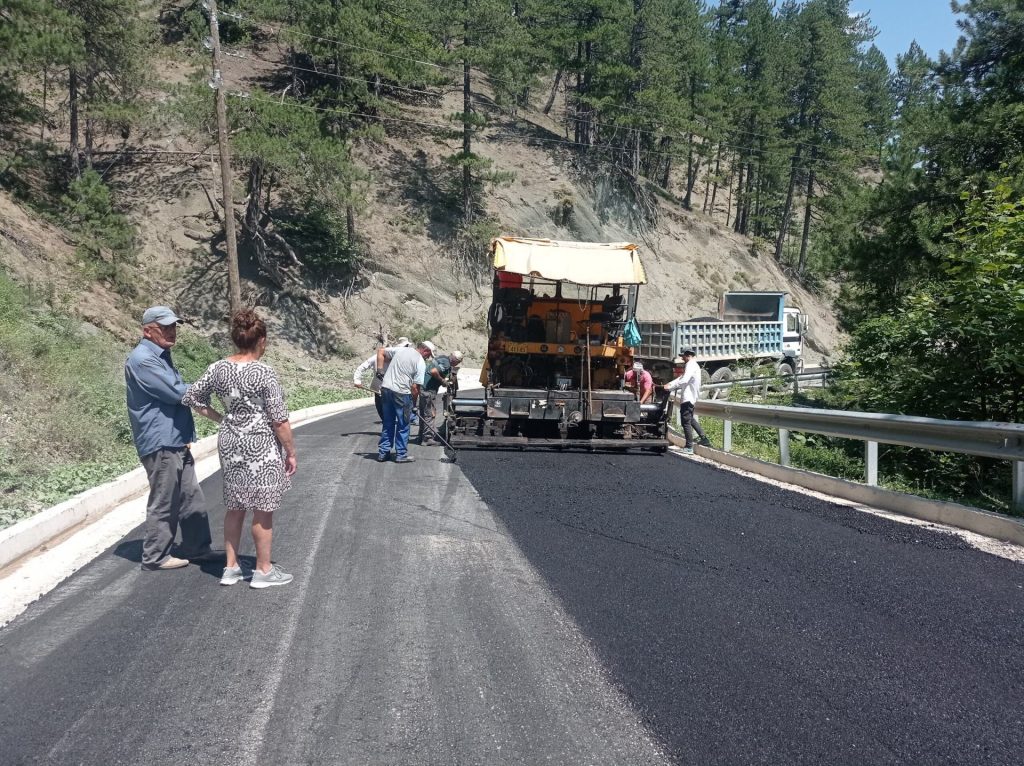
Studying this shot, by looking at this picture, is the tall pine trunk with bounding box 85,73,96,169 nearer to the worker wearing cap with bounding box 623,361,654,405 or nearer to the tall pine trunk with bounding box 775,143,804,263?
the worker wearing cap with bounding box 623,361,654,405

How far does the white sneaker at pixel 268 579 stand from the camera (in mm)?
5246

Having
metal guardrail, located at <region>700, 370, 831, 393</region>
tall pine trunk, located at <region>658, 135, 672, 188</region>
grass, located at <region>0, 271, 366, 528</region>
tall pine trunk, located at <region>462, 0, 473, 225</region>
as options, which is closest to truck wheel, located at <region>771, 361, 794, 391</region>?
metal guardrail, located at <region>700, 370, 831, 393</region>

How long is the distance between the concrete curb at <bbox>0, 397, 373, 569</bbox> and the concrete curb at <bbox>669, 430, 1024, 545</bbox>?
24.0ft

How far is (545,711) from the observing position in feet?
11.7

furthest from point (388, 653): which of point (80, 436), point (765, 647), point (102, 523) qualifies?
point (80, 436)

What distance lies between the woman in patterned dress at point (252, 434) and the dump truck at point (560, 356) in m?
6.97

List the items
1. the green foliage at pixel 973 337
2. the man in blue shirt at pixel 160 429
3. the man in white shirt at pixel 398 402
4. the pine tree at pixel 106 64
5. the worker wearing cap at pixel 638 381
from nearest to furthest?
the man in blue shirt at pixel 160 429 → the green foliage at pixel 973 337 → the man in white shirt at pixel 398 402 → the worker wearing cap at pixel 638 381 → the pine tree at pixel 106 64

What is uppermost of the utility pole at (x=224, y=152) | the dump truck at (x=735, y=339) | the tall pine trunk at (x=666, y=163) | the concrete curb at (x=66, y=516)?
the tall pine trunk at (x=666, y=163)

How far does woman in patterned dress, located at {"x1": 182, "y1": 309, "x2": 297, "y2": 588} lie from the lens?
5.12 meters

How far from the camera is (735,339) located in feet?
84.0

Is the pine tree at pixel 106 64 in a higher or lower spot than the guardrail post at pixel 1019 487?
higher

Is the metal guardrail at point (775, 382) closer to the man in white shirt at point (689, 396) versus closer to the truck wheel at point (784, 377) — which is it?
the truck wheel at point (784, 377)

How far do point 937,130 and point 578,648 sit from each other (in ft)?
62.8

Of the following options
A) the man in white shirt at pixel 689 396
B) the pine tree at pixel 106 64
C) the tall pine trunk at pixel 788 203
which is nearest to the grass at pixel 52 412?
the man in white shirt at pixel 689 396
